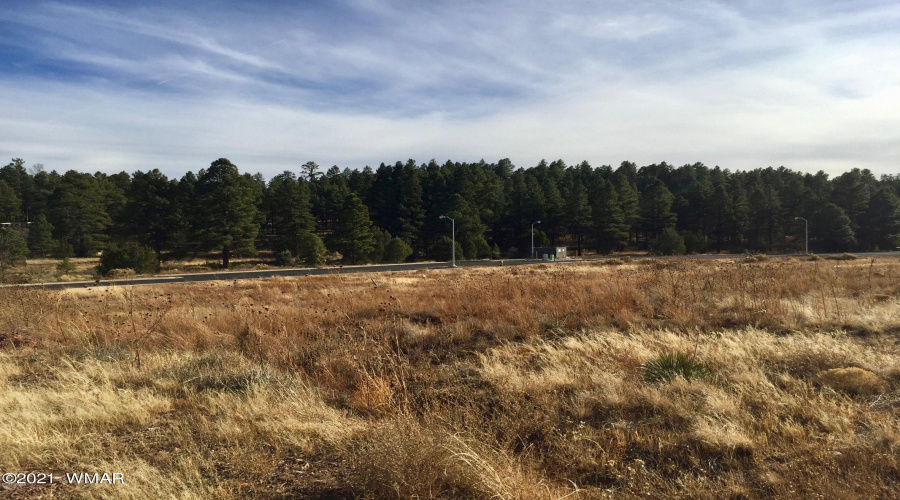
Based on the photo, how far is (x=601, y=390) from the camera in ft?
17.5

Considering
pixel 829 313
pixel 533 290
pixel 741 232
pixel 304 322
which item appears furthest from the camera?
pixel 741 232

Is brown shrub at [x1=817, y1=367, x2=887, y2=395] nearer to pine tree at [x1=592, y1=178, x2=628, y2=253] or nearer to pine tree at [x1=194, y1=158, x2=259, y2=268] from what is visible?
pine tree at [x1=194, y1=158, x2=259, y2=268]

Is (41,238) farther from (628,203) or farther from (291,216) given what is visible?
(628,203)

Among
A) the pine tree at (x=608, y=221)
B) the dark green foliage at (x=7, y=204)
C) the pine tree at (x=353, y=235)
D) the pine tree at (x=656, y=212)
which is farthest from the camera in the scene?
the pine tree at (x=656, y=212)

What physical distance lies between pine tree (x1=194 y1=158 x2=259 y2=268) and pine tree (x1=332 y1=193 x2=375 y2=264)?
11347mm

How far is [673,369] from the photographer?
5.73 meters

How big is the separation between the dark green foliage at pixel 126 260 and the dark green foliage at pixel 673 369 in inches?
2031

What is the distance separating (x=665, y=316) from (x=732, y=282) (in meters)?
4.48

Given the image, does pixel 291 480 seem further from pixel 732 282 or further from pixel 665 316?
pixel 732 282

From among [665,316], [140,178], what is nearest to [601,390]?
[665,316]

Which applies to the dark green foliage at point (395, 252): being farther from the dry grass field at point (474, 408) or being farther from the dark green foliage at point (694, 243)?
the dry grass field at point (474, 408)

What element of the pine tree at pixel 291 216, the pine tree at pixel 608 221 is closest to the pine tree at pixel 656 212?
the pine tree at pixel 608 221

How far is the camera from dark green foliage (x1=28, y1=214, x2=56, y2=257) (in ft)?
219

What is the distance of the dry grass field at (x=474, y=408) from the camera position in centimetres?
347
